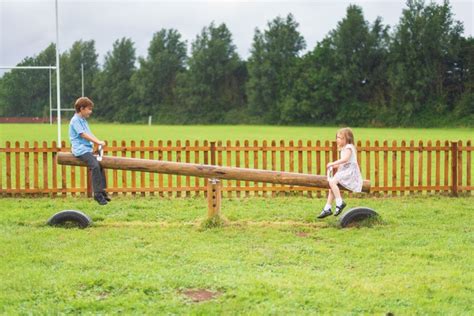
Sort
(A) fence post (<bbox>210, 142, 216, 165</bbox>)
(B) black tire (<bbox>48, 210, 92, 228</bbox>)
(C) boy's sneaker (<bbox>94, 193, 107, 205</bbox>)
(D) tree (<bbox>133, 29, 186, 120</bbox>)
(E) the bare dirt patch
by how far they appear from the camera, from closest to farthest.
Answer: (E) the bare dirt patch → (B) black tire (<bbox>48, 210, 92, 228</bbox>) → (C) boy's sneaker (<bbox>94, 193, 107, 205</bbox>) → (A) fence post (<bbox>210, 142, 216, 165</bbox>) → (D) tree (<bbox>133, 29, 186, 120</bbox>)

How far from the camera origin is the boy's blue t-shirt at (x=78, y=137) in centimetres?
878

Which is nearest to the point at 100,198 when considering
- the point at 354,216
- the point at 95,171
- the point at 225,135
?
the point at 95,171

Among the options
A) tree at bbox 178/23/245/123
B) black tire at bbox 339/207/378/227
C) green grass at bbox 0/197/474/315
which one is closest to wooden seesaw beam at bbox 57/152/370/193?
black tire at bbox 339/207/378/227

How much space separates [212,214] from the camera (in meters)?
8.94

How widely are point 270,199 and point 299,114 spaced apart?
63.5 metres

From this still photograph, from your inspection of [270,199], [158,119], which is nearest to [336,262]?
[270,199]

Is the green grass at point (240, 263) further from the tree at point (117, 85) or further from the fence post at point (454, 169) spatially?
the tree at point (117, 85)

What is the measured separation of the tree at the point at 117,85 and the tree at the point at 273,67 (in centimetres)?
2163

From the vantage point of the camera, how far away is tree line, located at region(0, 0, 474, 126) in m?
64.4

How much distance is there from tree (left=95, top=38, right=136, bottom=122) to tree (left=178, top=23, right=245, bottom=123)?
10.2 m

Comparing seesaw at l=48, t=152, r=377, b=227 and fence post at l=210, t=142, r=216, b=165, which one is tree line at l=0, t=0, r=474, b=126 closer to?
fence post at l=210, t=142, r=216, b=165

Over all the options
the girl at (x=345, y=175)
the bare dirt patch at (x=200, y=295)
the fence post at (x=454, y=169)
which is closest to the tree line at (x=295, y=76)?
the fence post at (x=454, y=169)

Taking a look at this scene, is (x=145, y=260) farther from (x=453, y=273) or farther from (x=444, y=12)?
(x=444, y=12)

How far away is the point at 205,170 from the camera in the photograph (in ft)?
29.3
